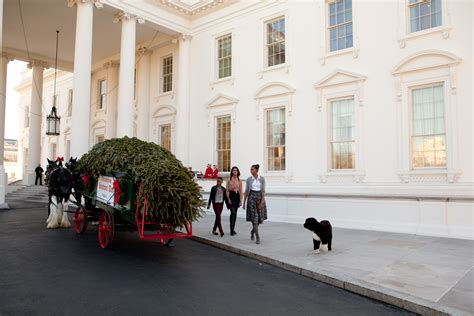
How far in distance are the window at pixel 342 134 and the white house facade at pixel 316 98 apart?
36 millimetres

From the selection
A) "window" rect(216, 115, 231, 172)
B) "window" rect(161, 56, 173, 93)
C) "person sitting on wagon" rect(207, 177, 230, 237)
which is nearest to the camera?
"person sitting on wagon" rect(207, 177, 230, 237)

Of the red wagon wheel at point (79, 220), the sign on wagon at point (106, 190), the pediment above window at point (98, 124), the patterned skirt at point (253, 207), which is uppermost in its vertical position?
the pediment above window at point (98, 124)

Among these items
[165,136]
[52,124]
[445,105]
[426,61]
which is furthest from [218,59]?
[445,105]

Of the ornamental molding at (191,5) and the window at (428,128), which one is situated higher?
the ornamental molding at (191,5)

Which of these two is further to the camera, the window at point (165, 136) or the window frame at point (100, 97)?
the window frame at point (100, 97)

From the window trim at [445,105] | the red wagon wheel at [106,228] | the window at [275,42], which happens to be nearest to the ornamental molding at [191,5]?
the window at [275,42]

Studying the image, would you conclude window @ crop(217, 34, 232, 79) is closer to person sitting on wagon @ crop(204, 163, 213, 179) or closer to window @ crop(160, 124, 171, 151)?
person sitting on wagon @ crop(204, 163, 213, 179)

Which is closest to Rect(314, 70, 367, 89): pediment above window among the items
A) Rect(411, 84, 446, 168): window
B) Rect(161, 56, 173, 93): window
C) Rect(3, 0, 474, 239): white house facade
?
Rect(3, 0, 474, 239): white house facade

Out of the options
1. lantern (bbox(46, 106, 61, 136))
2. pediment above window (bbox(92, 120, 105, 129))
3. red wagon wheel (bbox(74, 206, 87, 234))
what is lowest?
red wagon wheel (bbox(74, 206, 87, 234))

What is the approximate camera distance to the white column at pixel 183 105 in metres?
17.9

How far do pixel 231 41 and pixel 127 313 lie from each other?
48.0 feet

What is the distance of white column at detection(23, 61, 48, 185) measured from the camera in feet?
76.8

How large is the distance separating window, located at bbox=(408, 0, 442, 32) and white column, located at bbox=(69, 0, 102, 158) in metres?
12.0

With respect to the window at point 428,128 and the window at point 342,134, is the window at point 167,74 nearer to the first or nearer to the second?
the window at point 342,134
